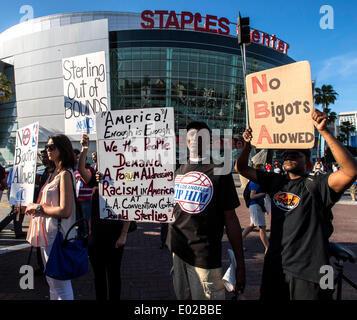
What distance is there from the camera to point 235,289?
1.98 meters

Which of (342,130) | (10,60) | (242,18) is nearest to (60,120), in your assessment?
(10,60)

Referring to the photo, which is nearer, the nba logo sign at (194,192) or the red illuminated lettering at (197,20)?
the nba logo sign at (194,192)

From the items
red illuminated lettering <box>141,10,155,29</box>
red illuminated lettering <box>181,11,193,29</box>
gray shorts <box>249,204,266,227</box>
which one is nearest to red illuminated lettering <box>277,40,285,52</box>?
red illuminated lettering <box>181,11,193,29</box>

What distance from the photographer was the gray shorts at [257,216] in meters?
4.74

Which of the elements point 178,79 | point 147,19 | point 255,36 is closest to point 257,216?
point 178,79

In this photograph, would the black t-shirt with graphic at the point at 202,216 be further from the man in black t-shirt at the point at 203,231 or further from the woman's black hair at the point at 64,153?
the woman's black hair at the point at 64,153

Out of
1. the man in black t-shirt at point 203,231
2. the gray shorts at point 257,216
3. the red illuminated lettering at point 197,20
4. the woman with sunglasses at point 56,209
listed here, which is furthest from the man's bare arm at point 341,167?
the red illuminated lettering at point 197,20

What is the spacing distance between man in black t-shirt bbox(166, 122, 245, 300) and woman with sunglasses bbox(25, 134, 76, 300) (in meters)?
1.05

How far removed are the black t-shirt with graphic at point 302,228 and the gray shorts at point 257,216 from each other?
9.14 ft

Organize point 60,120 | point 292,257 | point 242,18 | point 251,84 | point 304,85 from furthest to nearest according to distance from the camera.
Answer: point 60,120, point 242,18, point 251,84, point 304,85, point 292,257

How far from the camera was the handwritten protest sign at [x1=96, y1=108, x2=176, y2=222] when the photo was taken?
2.54 meters

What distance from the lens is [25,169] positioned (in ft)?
10.3
